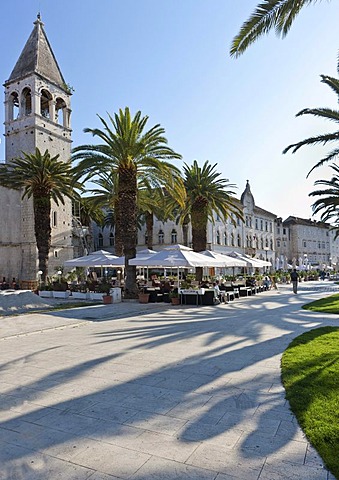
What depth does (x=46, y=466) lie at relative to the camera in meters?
3.56

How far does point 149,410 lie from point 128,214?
1704 cm

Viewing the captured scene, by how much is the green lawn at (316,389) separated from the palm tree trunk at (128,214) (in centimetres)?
1338

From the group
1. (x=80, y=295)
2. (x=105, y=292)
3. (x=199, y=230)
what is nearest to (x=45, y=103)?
(x=199, y=230)

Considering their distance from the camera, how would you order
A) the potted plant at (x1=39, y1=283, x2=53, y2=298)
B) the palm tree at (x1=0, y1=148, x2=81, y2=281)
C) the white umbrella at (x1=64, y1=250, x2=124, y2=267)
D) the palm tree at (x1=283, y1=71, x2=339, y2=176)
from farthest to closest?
1. the palm tree at (x1=0, y1=148, x2=81, y2=281)
2. the potted plant at (x1=39, y1=283, x2=53, y2=298)
3. the white umbrella at (x1=64, y1=250, x2=124, y2=267)
4. the palm tree at (x1=283, y1=71, x2=339, y2=176)

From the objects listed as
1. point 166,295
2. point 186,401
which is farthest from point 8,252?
point 186,401

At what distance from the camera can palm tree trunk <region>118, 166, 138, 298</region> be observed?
21.2m

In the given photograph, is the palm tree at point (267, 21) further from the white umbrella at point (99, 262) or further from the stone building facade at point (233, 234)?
the stone building facade at point (233, 234)

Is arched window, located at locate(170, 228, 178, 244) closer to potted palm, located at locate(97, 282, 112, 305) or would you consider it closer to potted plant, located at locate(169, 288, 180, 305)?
potted palm, located at locate(97, 282, 112, 305)

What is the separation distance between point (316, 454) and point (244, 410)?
1.28 meters

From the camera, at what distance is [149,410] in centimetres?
492

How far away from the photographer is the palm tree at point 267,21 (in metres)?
9.66

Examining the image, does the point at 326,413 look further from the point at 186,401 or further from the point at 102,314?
the point at 102,314

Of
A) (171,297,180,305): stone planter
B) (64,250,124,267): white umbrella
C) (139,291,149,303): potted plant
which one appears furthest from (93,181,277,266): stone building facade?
(171,297,180,305): stone planter

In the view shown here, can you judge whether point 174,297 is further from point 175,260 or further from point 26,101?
point 26,101
